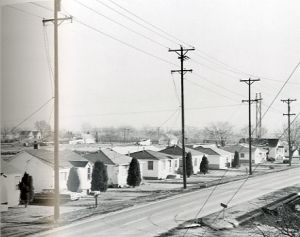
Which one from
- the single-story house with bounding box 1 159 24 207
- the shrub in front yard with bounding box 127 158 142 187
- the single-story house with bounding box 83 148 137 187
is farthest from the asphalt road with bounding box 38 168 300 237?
the single-story house with bounding box 83 148 137 187

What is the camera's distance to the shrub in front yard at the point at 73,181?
3162 cm

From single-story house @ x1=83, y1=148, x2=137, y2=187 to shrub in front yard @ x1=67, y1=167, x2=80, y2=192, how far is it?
15.6 feet

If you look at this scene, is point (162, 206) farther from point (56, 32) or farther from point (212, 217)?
point (56, 32)

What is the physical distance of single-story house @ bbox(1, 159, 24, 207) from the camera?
83.7 ft

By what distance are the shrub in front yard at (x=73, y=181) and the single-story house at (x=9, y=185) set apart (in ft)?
17.0

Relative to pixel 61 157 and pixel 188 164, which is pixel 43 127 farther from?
pixel 188 164

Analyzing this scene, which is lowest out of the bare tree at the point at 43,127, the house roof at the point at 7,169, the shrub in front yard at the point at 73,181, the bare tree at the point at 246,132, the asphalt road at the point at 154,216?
the asphalt road at the point at 154,216

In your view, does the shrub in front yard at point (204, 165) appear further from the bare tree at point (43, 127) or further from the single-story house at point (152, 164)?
the bare tree at point (43, 127)

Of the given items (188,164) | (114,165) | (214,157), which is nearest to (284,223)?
(114,165)

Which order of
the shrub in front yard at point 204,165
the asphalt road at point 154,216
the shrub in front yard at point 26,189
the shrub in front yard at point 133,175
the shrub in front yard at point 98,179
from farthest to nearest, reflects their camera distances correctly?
1. the shrub in front yard at point 204,165
2. the shrub in front yard at point 133,175
3. the shrub in front yard at point 98,179
4. the shrub in front yard at point 26,189
5. the asphalt road at point 154,216

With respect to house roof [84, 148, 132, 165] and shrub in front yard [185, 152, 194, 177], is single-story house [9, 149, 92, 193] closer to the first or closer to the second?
house roof [84, 148, 132, 165]

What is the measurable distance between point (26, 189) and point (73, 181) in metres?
6.26

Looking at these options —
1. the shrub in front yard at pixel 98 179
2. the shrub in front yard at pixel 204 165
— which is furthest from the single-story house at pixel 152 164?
the shrub in front yard at pixel 98 179

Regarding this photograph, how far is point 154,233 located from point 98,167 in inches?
600
